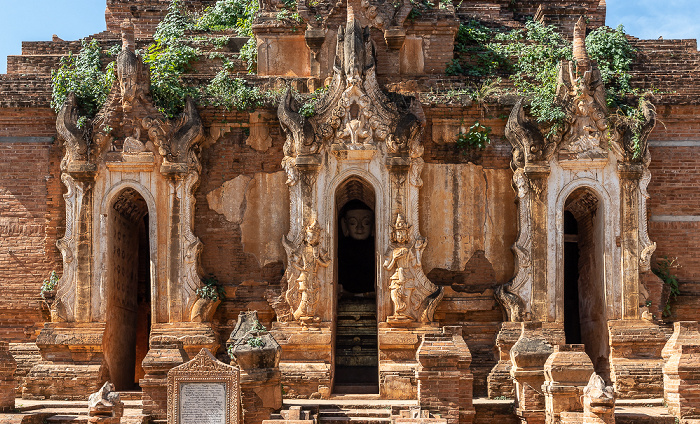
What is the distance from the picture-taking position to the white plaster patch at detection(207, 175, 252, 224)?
19500 millimetres

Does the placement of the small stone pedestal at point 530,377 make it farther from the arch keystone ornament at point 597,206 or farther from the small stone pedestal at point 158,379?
the small stone pedestal at point 158,379

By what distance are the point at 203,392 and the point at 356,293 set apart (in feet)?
28.4

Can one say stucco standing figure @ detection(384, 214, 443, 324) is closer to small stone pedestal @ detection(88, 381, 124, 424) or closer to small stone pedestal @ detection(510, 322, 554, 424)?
small stone pedestal @ detection(510, 322, 554, 424)

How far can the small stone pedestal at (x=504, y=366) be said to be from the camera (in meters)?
17.8

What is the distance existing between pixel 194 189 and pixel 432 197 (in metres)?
4.48

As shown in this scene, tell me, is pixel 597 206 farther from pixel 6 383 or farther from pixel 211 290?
pixel 6 383

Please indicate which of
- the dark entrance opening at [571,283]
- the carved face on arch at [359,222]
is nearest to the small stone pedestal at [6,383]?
the carved face on arch at [359,222]

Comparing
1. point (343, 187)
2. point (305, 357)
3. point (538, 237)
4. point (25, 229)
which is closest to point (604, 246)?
point (538, 237)

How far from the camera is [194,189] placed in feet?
63.3

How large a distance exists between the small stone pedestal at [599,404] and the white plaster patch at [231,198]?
25.8 feet

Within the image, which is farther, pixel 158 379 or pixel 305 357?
pixel 305 357

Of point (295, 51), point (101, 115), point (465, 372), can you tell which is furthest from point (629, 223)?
point (101, 115)

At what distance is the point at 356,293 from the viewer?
22609mm

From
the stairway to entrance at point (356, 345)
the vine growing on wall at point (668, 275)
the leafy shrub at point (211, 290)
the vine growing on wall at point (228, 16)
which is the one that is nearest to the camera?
the leafy shrub at point (211, 290)
